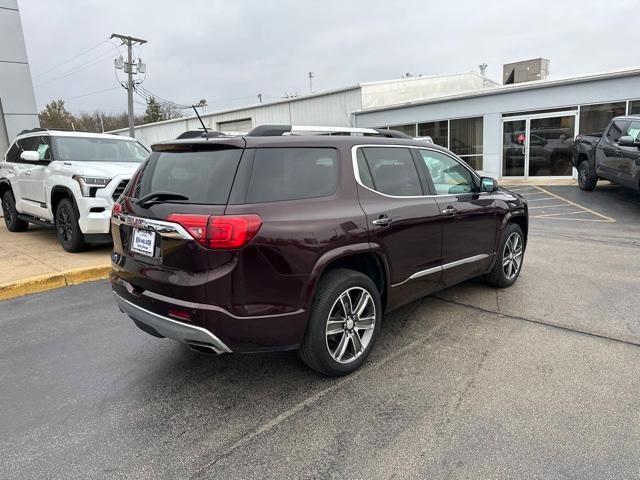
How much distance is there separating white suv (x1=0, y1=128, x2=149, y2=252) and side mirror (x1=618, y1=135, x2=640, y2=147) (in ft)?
32.0

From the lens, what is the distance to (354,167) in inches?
138

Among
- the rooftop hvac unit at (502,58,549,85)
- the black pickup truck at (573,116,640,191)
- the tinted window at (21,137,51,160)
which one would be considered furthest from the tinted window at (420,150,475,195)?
the rooftop hvac unit at (502,58,549,85)

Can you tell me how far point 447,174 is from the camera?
15.1ft

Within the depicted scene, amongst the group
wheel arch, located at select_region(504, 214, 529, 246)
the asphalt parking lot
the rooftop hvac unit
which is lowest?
the asphalt parking lot

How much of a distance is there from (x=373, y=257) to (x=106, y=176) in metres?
4.77

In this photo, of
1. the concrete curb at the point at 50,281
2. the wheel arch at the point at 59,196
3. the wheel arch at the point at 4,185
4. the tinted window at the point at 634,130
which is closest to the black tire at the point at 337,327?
the concrete curb at the point at 50,281

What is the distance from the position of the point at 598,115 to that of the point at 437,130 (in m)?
5.99

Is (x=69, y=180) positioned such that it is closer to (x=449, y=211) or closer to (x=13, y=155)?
(x=13, y=155)

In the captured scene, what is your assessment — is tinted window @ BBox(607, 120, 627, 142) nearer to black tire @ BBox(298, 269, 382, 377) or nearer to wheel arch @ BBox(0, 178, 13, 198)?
black tire @ BBox(298, 269, 382, 377)

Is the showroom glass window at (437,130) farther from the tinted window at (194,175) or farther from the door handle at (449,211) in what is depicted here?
the tinted window at (194,175)

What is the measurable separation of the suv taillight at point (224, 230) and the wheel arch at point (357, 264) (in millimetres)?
522

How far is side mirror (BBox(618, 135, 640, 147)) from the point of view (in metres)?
9.64

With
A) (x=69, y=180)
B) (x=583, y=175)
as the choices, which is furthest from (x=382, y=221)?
(x=583, y=175)

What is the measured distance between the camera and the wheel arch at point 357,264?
303 centimetres
